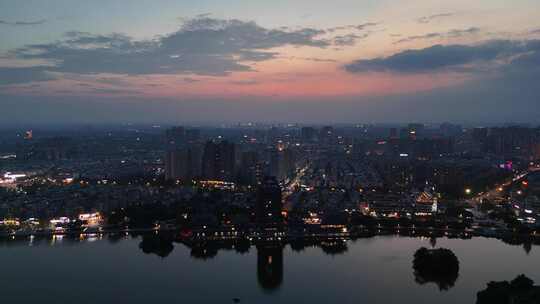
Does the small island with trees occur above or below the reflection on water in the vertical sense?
above

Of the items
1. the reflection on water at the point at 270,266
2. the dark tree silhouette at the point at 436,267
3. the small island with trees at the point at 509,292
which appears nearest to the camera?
the small island with trees at the point at 509,292

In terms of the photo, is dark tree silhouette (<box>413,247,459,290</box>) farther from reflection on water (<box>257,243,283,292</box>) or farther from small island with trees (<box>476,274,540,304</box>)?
reflection on water (<box>257,243,283,292</box>)

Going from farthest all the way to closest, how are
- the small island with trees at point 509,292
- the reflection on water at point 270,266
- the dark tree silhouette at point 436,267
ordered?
the dark tree silhouette at point 436,267
the reflection on water at point 270,266
the small island with trees at point 509,292

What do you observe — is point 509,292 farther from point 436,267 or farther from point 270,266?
point 270,266

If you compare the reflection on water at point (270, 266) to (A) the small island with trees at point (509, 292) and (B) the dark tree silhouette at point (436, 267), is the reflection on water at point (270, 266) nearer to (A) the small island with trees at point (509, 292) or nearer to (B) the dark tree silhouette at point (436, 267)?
(B) the dark tree silhouette at point (436, 267)

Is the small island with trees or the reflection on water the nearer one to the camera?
the small island with trees

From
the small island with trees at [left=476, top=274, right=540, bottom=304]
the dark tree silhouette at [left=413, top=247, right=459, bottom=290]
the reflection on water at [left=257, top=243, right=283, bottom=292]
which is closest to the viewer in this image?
the small island with trees at [left=476, top=274, right=540, bottom=304]

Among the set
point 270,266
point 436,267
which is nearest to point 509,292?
point 436,267

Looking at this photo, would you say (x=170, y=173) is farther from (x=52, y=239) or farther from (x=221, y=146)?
(x=52, y=239)

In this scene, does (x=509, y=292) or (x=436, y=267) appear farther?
(x=436, y=267)

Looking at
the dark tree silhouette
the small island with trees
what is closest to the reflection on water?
the dark tree silhouette

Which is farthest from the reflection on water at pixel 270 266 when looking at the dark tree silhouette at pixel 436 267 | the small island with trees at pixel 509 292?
the small island with trees at pixel 509 292

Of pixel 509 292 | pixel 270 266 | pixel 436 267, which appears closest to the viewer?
pixel 509 292
